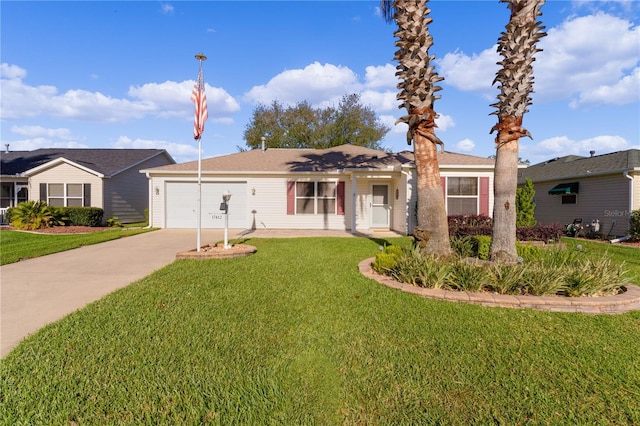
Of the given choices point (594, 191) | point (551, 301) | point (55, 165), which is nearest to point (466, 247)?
point (551, 301)

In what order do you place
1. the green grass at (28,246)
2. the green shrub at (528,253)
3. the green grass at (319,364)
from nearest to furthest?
the green grass at (319,364)
the green shrub at (528,253)
the green grass at (28,246)

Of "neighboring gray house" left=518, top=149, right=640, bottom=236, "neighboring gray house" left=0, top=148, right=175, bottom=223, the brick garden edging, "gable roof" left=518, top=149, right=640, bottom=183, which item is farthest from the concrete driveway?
"gable roof" left=518, top=149, right=640, bottom=183

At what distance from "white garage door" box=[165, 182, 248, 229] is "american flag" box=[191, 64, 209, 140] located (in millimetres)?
6471

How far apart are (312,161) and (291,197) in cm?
222

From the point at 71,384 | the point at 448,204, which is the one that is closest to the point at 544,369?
the point at 71,384

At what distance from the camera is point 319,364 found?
273 cm

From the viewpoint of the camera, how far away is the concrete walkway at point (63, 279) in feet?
12.3

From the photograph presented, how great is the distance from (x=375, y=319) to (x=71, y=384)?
279 cm

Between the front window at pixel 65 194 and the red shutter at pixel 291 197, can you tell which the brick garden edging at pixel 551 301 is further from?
the front window at pixel 65 194

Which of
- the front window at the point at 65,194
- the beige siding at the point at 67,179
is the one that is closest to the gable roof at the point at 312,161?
the beige siding at the point at 67,179

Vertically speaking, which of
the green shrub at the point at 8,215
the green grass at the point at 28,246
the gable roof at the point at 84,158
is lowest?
the green grass at the point at 28,246

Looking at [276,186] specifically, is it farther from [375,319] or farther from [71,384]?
[71,384]

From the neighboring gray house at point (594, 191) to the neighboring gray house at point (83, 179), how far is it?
21297 millimetres

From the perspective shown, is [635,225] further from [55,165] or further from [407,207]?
[55,165]
